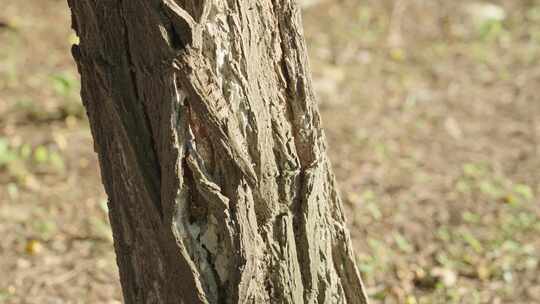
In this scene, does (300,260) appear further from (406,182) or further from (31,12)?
(31,12)

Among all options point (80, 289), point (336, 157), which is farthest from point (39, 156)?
point (336, 157)

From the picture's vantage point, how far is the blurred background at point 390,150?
4.34m

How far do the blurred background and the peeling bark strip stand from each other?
1624 millimetres

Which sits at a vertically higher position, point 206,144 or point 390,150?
point 390,150

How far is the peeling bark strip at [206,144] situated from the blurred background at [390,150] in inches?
64.0

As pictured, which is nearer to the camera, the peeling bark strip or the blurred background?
the peeling bark strip

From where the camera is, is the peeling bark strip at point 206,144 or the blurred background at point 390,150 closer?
the peeling bark strip at point 206,144

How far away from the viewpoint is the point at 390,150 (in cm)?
582

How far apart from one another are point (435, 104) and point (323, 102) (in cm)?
84

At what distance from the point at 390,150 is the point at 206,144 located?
358 centimetres

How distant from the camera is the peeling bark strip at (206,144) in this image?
229 centimetres

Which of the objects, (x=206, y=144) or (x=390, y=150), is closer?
(x=206, y=144)

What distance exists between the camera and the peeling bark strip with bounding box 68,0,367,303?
229 centimetres

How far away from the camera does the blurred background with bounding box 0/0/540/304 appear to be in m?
4.34
